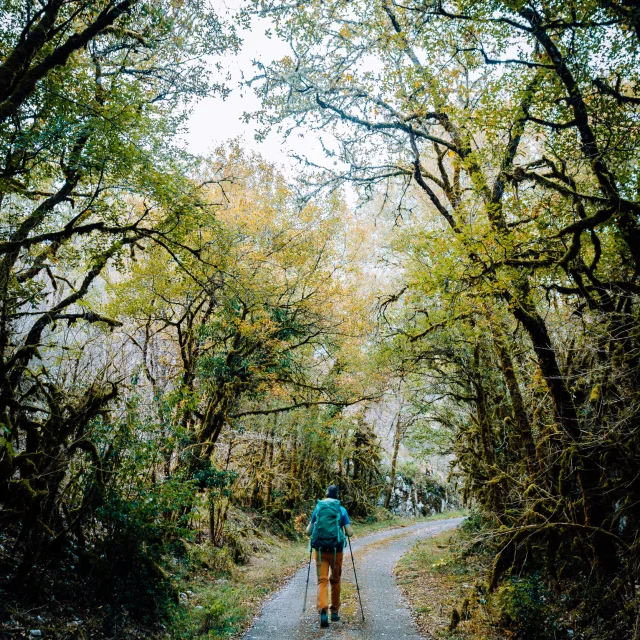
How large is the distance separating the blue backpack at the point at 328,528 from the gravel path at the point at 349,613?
1202 mm

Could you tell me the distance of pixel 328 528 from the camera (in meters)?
7.79

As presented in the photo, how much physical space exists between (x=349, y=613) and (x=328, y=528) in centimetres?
184

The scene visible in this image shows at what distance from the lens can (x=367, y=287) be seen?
2356cm

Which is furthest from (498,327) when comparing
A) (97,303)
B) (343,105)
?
(97,303)

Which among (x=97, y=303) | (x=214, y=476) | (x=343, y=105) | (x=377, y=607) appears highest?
(x=343, y=105)

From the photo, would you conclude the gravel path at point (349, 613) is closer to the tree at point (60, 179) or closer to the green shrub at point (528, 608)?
the green shrub at point (528, 608)

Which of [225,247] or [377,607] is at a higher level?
[225,247]

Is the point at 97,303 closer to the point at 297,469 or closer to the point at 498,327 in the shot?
the point at 498,327

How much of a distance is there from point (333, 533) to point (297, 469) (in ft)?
→ 47.4

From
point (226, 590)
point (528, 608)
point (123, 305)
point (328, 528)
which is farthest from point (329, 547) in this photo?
point (123, 305)

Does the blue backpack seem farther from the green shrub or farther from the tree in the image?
the tree

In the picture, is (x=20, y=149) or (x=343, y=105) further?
(x=343, y=105)

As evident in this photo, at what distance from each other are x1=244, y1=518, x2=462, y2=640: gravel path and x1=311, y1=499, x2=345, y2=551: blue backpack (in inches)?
47.3

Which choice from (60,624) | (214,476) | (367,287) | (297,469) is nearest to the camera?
(60,624)
